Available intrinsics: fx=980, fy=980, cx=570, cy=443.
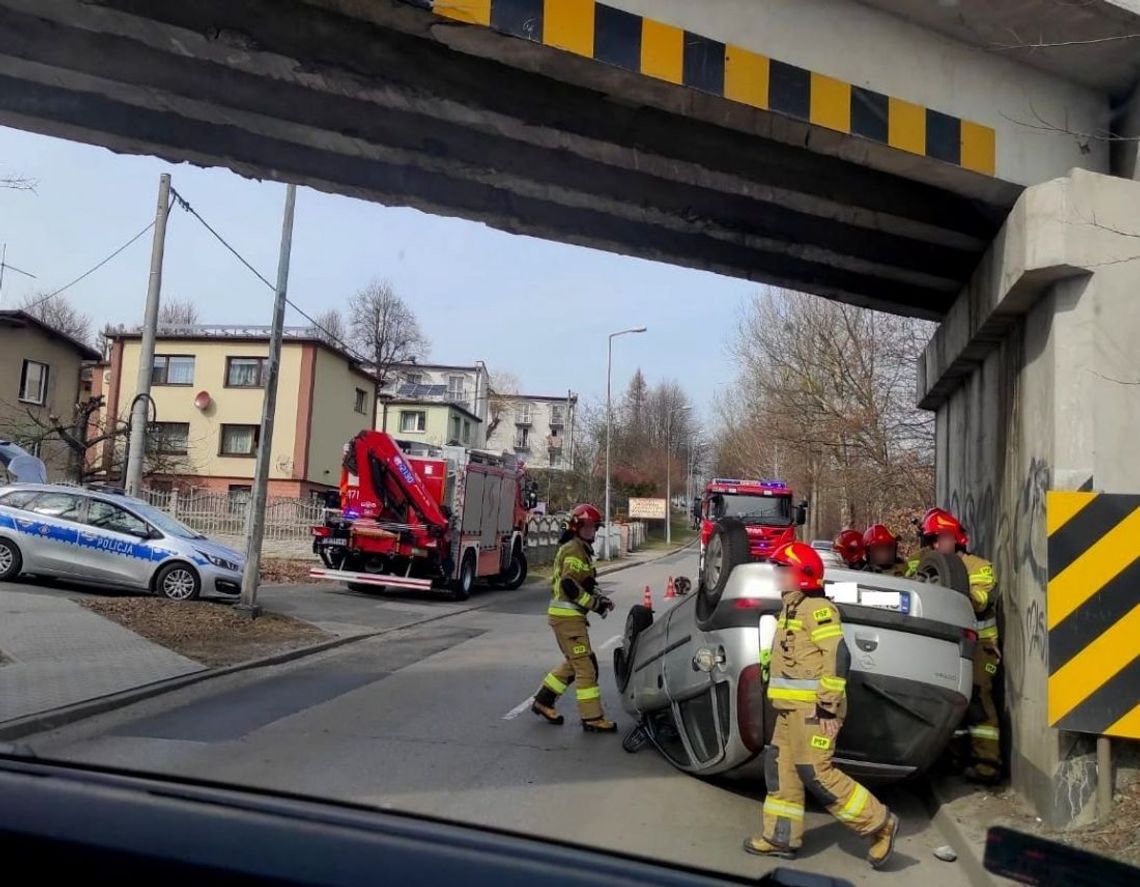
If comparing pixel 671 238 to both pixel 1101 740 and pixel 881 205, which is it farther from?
pixel 1101 740

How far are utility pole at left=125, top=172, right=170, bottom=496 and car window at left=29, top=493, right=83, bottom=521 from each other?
1002mm

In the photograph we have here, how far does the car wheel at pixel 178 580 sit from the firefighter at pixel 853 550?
9.88 m

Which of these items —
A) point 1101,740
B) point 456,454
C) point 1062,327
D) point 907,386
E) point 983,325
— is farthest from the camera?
point 907,386

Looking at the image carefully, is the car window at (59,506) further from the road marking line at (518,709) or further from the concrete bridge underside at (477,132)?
the concrete bridge underside at (477,132)

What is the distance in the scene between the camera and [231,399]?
44.3 meters

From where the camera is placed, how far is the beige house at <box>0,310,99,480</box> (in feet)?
114

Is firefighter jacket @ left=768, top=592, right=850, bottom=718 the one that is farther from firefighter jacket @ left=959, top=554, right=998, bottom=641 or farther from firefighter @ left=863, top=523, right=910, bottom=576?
firefighter @ left=863, top=523, right=910, bottom=576

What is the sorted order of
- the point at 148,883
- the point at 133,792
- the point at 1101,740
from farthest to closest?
the point at 1101,740
the point at 133,792
the point at 148,883

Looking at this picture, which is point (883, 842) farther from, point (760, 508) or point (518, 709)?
point (760, 508)

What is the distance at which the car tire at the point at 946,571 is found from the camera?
6387 millimetres

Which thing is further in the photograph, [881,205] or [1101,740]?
[881,205]

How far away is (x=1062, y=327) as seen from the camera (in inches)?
221

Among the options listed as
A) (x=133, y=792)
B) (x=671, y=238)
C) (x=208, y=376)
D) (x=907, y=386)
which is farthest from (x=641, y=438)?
(x=133, y=792)

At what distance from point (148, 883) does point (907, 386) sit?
2452 cm
